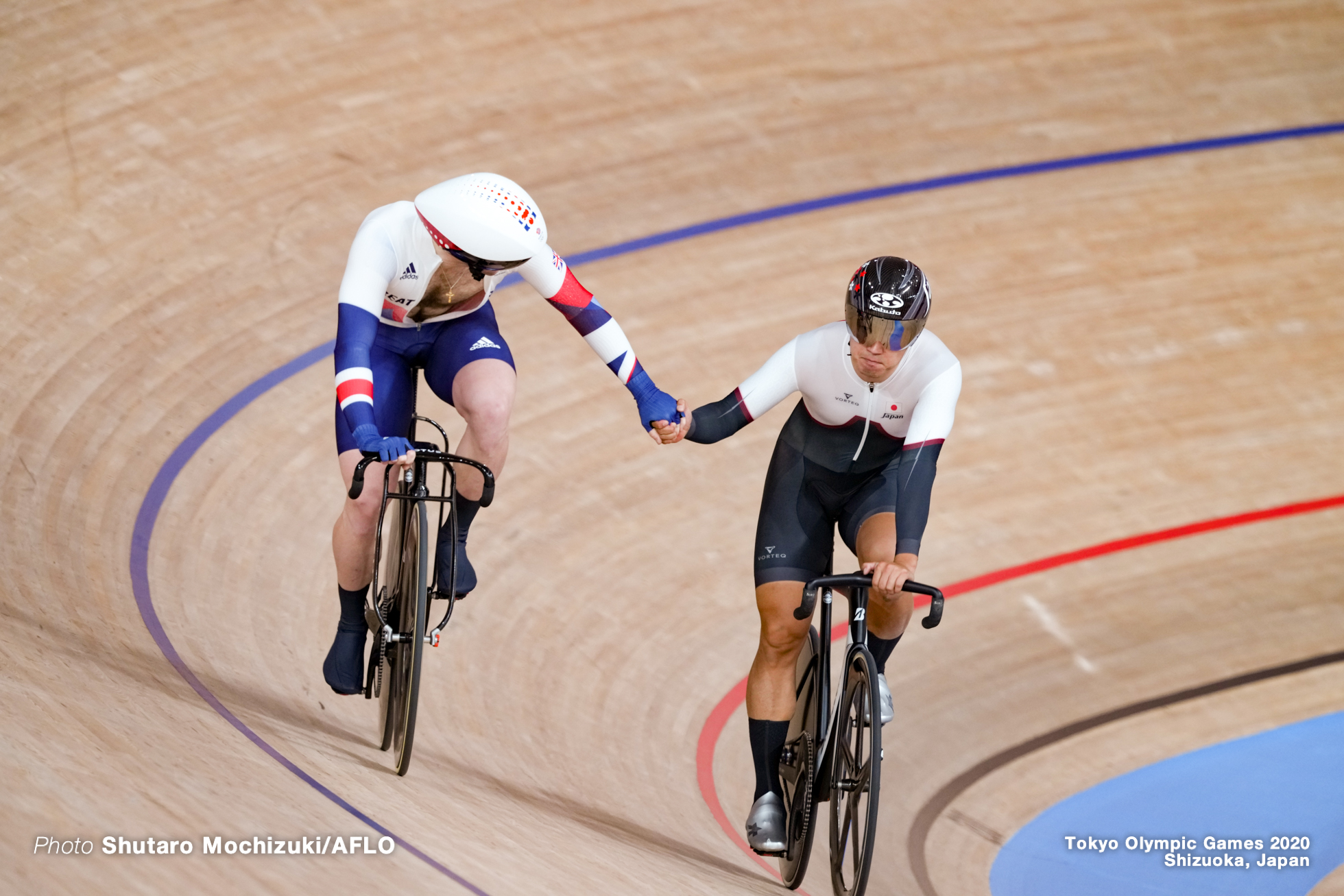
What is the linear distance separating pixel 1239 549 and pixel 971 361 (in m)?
1.20

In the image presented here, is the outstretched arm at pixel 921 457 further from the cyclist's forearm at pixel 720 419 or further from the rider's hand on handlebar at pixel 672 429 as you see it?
the rider's hand on handlebar at pixel 672 429

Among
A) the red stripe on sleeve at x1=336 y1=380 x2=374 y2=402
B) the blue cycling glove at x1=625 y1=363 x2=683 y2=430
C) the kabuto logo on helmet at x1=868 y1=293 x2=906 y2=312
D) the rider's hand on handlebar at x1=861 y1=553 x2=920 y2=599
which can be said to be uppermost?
the kabuto logo on helmet at x1=868 y1=293 x2=906 y2=312

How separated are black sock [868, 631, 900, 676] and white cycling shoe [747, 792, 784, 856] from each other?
0.39 m

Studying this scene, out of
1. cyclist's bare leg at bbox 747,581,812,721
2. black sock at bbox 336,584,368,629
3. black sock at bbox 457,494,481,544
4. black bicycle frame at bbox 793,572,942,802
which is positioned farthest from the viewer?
black sock at bbox 457,494,481,544

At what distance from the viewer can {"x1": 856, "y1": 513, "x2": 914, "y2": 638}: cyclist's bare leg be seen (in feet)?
10.2

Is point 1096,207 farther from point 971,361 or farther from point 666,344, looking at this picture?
point 666,344

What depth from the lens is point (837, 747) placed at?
3047 mm

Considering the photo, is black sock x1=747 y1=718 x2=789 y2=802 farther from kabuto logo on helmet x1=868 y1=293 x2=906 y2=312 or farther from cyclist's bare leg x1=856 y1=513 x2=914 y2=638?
kabuto logo on helmet x1=868 y1=293 x2=906 y2=312

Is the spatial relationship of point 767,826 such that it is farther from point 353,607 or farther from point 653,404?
point 353,607

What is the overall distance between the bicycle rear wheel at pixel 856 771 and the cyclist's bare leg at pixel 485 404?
3.11ft

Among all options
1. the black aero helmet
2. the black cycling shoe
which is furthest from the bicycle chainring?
the black cycling shoe

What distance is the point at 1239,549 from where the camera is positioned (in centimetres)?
511

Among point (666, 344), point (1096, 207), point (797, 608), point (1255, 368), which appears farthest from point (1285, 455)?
point (797, 608)

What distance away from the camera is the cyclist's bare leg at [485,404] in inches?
130
